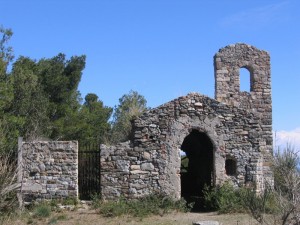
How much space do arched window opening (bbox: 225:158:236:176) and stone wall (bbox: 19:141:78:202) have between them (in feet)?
15.9

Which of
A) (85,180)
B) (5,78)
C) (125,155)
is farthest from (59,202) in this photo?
(5,78)

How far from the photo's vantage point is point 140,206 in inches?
534

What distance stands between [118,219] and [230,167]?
4358 mm

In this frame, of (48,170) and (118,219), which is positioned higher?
(48,170)

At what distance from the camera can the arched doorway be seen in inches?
637

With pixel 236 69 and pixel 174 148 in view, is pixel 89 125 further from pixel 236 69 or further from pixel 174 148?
pixel 174 148

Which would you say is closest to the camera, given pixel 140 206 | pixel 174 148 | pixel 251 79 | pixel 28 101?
pixel 140 206

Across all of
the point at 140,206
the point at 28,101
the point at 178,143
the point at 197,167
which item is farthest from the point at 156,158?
the point at 28,101

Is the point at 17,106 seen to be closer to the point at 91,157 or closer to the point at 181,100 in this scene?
the point at 91,157

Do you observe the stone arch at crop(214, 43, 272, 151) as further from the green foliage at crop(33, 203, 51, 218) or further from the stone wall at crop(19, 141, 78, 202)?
the green foliage at crop(33, 203, 51, 218)

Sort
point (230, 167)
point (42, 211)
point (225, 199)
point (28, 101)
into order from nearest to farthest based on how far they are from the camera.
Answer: point (42, 211) < point (225, 199) < point (230, 167) < point (28, 101)

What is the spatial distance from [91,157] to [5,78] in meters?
10.1

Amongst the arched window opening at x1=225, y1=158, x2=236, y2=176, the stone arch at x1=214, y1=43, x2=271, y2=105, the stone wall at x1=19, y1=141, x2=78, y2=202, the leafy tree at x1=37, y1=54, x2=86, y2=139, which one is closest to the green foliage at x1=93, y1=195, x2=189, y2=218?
the stone wall at x1=19, y1=141, x2=78, y2=202

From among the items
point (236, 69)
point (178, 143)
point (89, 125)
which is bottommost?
point (178, 143)
